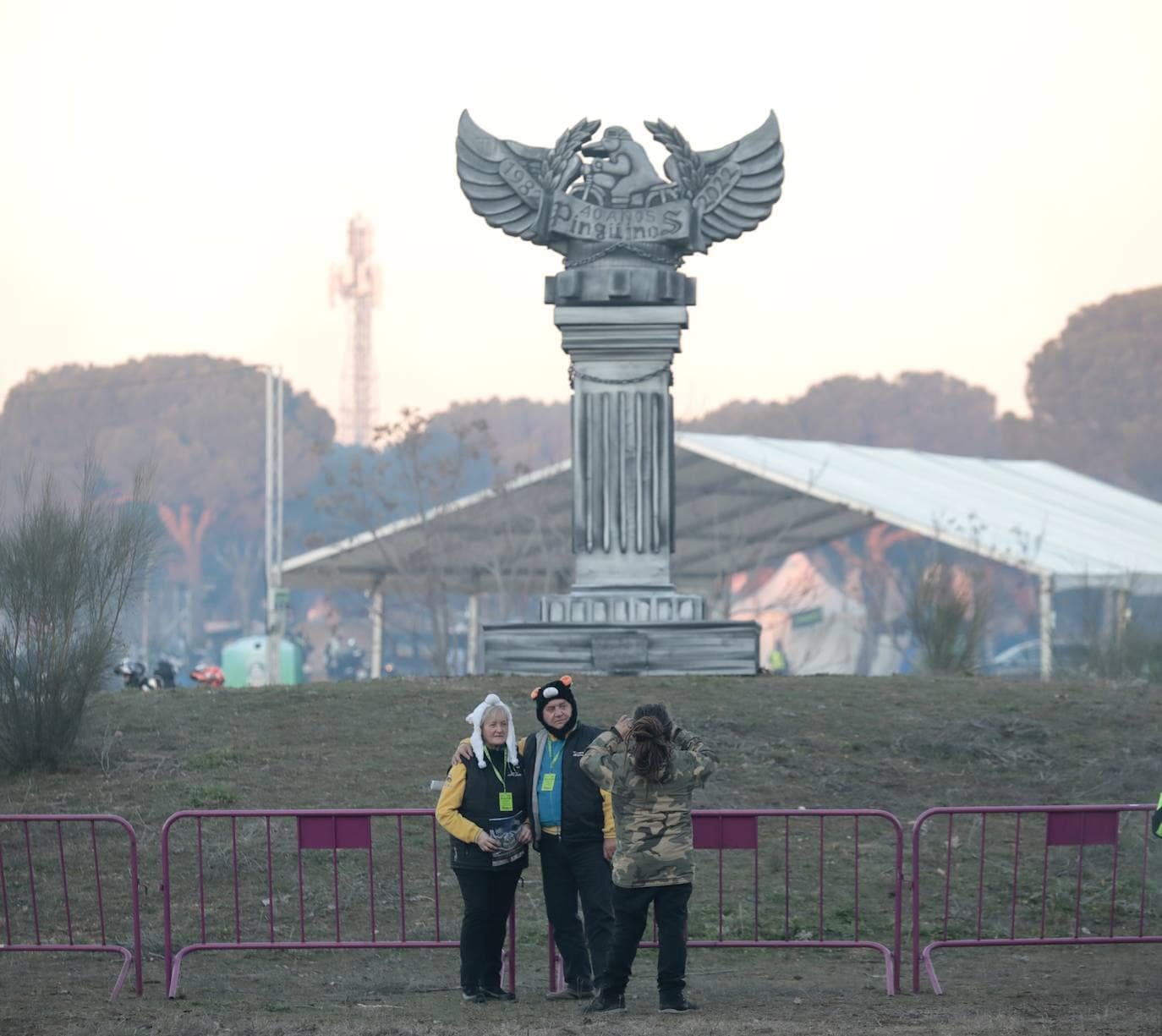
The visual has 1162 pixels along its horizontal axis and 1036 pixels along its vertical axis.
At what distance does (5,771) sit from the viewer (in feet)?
48.4

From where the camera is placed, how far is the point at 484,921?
31.6 ft

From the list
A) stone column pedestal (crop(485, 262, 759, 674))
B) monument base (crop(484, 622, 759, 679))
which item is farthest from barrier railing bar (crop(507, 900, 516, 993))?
stone column pedestal (crop(485, 262, 759, 674))

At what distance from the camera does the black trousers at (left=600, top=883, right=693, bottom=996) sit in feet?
29.8

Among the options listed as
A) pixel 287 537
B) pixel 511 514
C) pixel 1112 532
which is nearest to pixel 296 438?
pixel 287 537

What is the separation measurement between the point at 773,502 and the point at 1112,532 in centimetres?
841

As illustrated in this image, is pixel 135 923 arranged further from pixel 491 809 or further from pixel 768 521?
pixel 768 521

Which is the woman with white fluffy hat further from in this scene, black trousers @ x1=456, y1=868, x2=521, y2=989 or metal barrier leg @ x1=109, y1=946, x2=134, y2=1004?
metal barrier leg @ x1=109, y1=946, x2=134, y2=1004

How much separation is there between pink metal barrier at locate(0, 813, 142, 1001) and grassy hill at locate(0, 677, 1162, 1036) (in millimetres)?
175

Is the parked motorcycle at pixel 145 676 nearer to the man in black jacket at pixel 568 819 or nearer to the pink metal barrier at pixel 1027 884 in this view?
the pink metal barrier at pixel 1027 884

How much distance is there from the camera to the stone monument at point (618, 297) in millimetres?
19094

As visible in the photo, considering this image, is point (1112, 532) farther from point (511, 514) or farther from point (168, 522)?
point (168, 522)

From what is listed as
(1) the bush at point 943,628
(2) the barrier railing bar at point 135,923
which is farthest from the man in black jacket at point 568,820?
(1) the bush at point 943,628

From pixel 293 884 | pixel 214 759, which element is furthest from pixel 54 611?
pixel 293 884

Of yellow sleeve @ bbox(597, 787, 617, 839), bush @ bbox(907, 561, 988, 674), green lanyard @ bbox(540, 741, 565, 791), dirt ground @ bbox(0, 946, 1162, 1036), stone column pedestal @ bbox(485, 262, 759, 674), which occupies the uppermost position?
stone column pedestal @ bbox(485, 262, 759, 674)
